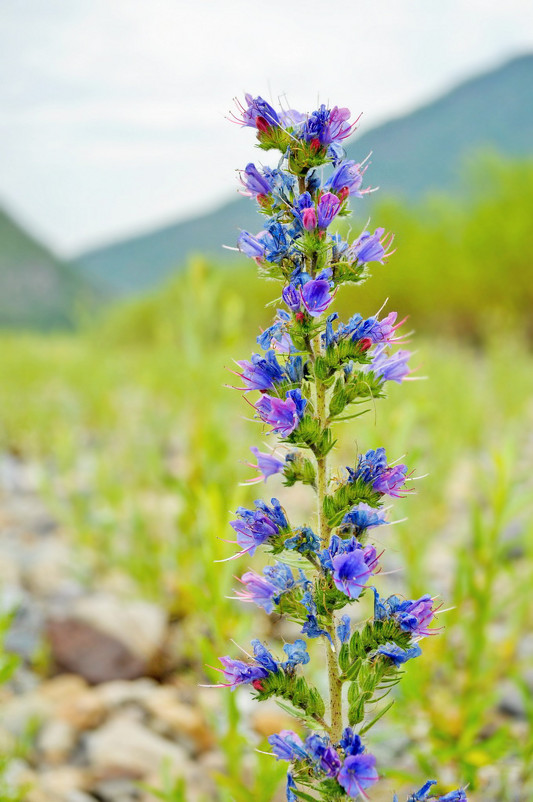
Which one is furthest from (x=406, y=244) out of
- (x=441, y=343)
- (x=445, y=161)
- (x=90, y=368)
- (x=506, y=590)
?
(x=445, y=161)

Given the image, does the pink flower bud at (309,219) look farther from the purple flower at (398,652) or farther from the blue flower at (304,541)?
the purple flower at (398,652)

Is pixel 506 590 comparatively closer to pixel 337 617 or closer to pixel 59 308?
pixel 337 617

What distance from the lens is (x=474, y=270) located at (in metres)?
19.2

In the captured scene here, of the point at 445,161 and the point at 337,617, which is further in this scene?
the point at 445,161

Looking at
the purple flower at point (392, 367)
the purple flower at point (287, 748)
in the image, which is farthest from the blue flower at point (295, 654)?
the purple flower at point (392, 367)

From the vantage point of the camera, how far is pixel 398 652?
1.16 metres

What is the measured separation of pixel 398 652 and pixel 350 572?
188mm

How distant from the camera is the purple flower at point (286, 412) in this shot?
1142 mm

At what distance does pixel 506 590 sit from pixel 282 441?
3.12 m

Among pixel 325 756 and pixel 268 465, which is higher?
pixel 268 465

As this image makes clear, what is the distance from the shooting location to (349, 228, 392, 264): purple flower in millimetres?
1236

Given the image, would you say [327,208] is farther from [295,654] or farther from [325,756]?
[325,756]

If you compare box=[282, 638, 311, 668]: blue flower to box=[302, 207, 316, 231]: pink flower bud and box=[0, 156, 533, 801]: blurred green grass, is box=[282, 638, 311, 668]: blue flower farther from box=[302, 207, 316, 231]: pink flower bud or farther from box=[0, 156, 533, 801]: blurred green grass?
box=[302, 207, 316, 231]: pink flower bud

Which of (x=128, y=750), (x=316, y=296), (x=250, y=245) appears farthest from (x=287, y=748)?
(x=128, y=750)
